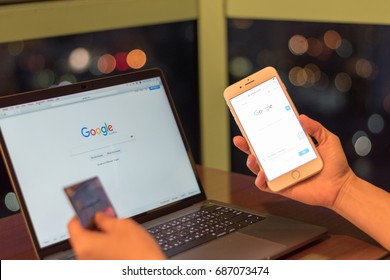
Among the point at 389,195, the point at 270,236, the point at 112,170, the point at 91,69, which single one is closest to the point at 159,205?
the point at 112,170

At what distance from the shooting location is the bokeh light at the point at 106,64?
1777mm

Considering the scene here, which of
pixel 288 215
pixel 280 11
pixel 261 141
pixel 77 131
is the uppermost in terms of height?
pixel 280 11

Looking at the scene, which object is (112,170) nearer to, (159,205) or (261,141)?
(159,205)

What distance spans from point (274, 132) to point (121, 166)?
274mm

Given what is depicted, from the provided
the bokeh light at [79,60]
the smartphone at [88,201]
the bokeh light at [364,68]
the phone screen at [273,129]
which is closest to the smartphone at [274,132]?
the phone screen at [273,129]

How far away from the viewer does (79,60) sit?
1746 mm

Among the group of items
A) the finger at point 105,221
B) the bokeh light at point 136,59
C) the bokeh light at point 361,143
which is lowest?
the bokeh light at point 361,143

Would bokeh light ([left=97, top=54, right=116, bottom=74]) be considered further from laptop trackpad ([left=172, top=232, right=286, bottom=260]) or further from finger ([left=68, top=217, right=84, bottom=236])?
finger ([left=68, top=217, right=84, bottom=236])

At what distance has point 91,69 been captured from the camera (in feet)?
5.84

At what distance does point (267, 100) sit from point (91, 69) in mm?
692

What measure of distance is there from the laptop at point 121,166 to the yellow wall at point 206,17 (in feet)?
1.08

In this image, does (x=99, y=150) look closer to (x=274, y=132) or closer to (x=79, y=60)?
(x=274, y=132)

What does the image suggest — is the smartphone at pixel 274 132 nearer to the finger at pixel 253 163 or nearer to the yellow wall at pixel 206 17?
the finger at pixel 253 163
